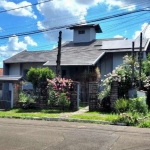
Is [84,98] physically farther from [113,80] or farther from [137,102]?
[137,102]

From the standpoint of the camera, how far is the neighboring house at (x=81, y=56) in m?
24.8

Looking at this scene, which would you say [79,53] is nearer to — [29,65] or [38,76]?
[29,65]

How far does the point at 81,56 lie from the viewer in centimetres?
2584

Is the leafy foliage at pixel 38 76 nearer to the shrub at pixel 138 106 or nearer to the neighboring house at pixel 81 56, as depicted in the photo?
the neighboring house at pixel 81 56

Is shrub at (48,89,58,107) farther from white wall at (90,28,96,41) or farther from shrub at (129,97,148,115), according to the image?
white wall at (90,28,96,41)

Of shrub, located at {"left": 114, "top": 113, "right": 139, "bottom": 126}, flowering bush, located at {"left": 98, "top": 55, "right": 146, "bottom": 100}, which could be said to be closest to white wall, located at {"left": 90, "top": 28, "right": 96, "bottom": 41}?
flowering bush, located at {"left": 98, "top": 55, "right": 146, "bottom": 100}

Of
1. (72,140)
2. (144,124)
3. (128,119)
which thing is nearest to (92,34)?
(128,119)

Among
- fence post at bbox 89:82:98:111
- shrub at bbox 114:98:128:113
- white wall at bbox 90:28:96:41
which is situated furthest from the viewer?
white wall at bbox 90:28:96:41

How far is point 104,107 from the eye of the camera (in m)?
17.0

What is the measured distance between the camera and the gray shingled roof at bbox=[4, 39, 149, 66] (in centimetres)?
2473

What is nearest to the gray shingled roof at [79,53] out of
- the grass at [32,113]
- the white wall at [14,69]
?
the white wall at [14,69]

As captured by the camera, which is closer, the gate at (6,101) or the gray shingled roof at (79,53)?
the gate at (6,101)

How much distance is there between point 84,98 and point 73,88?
396 cm

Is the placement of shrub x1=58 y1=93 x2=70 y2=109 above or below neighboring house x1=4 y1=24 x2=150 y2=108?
below
